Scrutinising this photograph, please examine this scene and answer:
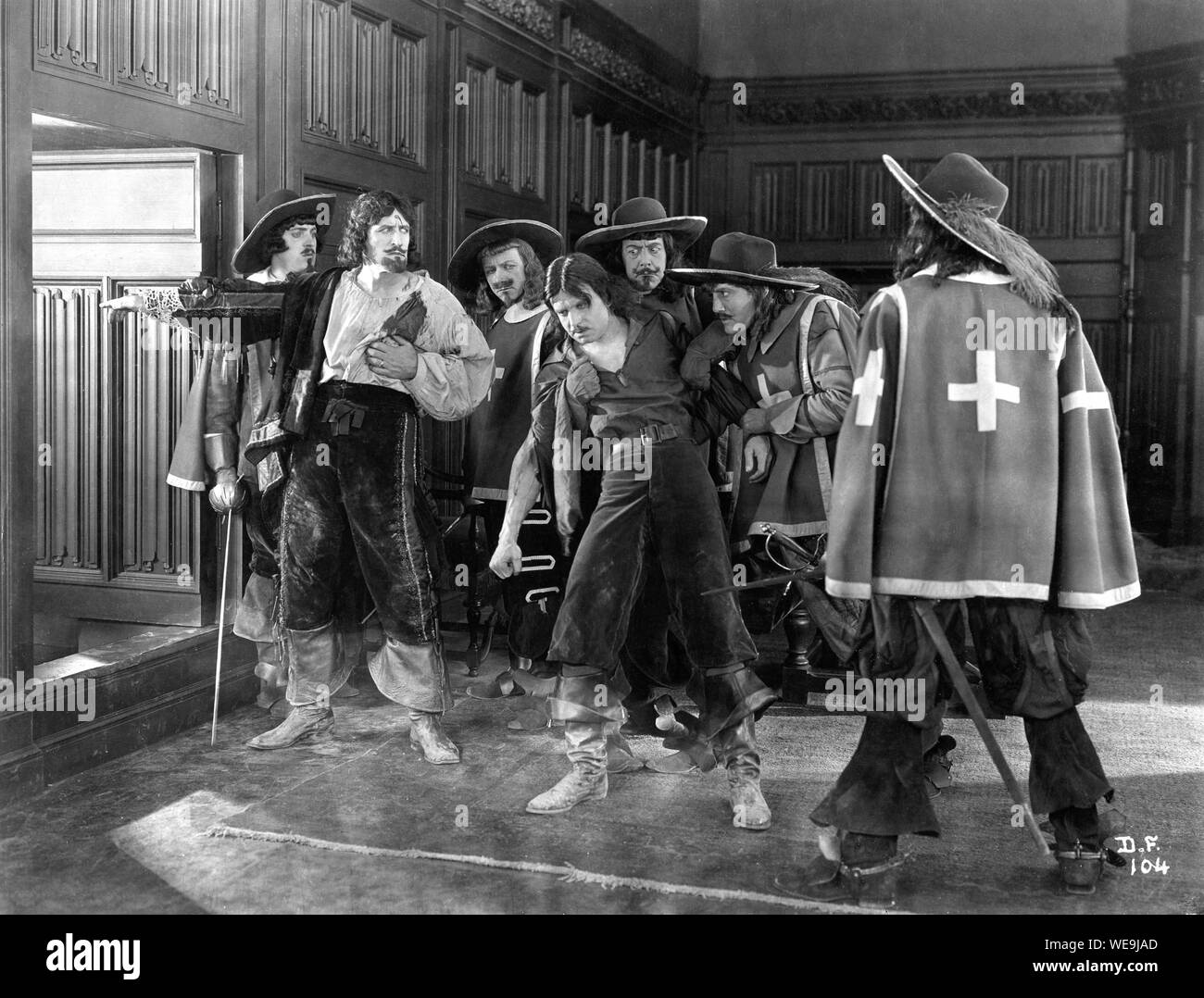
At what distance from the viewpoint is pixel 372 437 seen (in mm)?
4316

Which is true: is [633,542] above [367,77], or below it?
below

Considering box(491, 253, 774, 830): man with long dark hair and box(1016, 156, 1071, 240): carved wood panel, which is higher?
box(1016, 156, 1071, 240): carved wood panel

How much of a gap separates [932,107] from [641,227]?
5.84 metres

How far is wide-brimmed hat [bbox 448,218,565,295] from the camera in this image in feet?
16.5

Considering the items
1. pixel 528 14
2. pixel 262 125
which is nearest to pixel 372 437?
pixel 262 125

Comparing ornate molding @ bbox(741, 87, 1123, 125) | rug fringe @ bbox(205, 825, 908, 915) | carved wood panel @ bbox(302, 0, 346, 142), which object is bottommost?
rug fringe @ bbox(205, 825, 908, 915)

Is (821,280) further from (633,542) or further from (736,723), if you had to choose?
(736,723)

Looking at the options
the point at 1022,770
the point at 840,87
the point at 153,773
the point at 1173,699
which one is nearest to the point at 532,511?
the point at 153,773

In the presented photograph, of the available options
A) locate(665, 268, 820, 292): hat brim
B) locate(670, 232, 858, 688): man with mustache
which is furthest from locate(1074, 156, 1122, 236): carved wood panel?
locate(665, 268, 820, 292): hat brim

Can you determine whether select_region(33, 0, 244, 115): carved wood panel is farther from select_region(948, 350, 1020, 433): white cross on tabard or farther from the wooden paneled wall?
select_region(948, 350, 1020, 433): white cross on tabard

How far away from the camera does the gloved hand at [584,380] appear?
3941mm

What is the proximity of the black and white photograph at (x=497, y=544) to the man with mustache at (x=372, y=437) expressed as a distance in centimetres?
1

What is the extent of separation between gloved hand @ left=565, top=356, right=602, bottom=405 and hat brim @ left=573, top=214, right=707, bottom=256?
0.57 metres

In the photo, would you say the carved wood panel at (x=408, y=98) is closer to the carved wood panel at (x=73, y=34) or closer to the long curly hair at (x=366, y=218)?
the long curly hair at (x=366, y=218)
